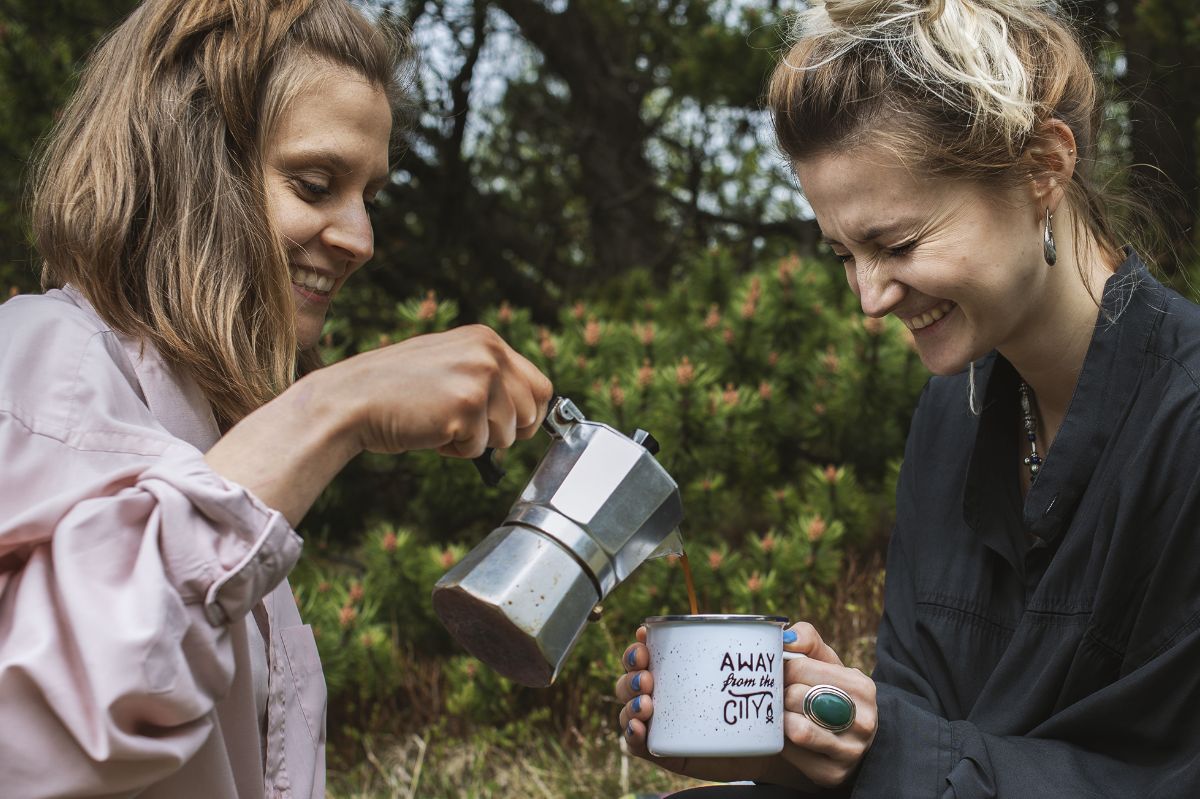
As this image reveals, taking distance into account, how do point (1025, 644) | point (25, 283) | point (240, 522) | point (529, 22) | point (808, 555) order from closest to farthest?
point (240, 522)
point (1025, 644)
point (808, 555)
point (25, 283)
point (529, 22)

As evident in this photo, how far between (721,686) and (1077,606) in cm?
62

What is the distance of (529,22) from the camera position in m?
6.02

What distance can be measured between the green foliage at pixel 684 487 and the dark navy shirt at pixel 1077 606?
50.7 inches

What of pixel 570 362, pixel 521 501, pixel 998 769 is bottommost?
pixel 570 362

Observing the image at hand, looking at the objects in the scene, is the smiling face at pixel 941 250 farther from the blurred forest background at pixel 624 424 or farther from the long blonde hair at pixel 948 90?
the blurred forest background at pixel 624 424

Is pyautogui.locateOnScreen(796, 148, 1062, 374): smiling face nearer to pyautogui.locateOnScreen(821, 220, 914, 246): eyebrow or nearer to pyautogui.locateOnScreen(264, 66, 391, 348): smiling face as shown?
pyautogui.locateOnScreen(821, 220, 914, 246): eyebrow

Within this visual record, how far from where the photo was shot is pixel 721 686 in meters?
1.51

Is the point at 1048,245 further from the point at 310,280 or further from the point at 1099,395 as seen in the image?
the point at 310,280

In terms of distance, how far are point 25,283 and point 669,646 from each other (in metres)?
4.14

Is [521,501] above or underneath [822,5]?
underneath

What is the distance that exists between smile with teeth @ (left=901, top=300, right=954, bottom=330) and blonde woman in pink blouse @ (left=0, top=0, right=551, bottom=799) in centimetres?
75

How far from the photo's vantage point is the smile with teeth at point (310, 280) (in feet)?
5.95

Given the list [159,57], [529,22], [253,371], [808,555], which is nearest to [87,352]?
[253,371]

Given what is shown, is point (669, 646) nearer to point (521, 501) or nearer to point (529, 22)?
point (521, 501)
